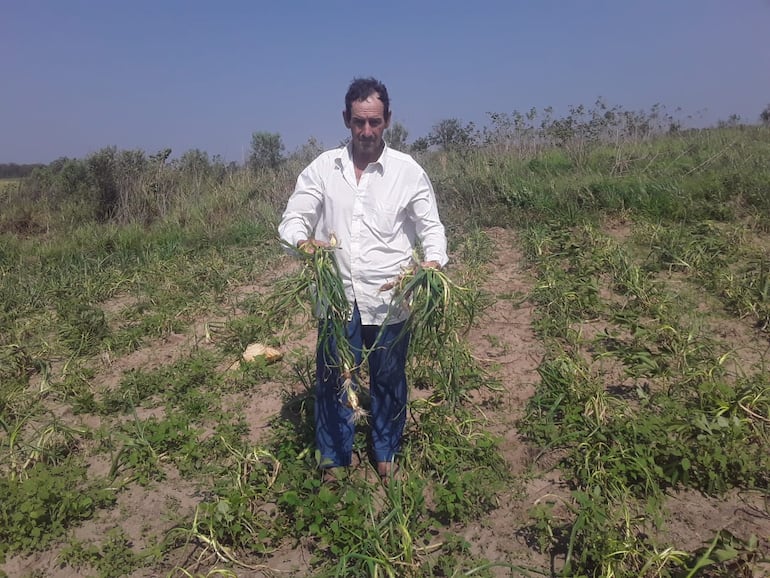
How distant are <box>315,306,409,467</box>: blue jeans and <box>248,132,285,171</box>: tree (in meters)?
8.54

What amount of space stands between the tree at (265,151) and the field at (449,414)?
425 cm

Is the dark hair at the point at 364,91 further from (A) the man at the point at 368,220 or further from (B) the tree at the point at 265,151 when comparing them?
(B) the tree at the point at 265,151

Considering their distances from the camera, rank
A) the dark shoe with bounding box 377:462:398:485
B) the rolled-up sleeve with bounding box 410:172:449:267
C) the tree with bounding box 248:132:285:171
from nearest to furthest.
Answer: the rolled-up sleeve with bounding box 410:172:449:267, the dark shoe with bounding box 377:462:398:485, the tree with bounding box 248:132:285:171

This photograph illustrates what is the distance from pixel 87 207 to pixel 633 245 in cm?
804

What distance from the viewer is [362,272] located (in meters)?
2.53

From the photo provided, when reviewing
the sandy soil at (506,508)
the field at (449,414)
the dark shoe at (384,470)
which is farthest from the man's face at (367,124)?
the sandy soil at (506,508)

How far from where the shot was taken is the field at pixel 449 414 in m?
2.53

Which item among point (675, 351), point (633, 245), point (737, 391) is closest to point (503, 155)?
point (633, 245)

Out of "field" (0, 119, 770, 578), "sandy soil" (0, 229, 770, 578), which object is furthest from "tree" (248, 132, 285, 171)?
"sandy soil" (0, 229, 770, 578)

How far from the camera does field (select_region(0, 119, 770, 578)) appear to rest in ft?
8.30

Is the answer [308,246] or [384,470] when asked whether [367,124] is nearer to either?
[308,246]

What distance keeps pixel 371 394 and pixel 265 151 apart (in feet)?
31.0

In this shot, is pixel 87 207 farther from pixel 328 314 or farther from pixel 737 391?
pixel 737 391

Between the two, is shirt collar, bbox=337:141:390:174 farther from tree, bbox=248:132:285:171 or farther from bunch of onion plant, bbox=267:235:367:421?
tree, bbox=248:132:285:171
